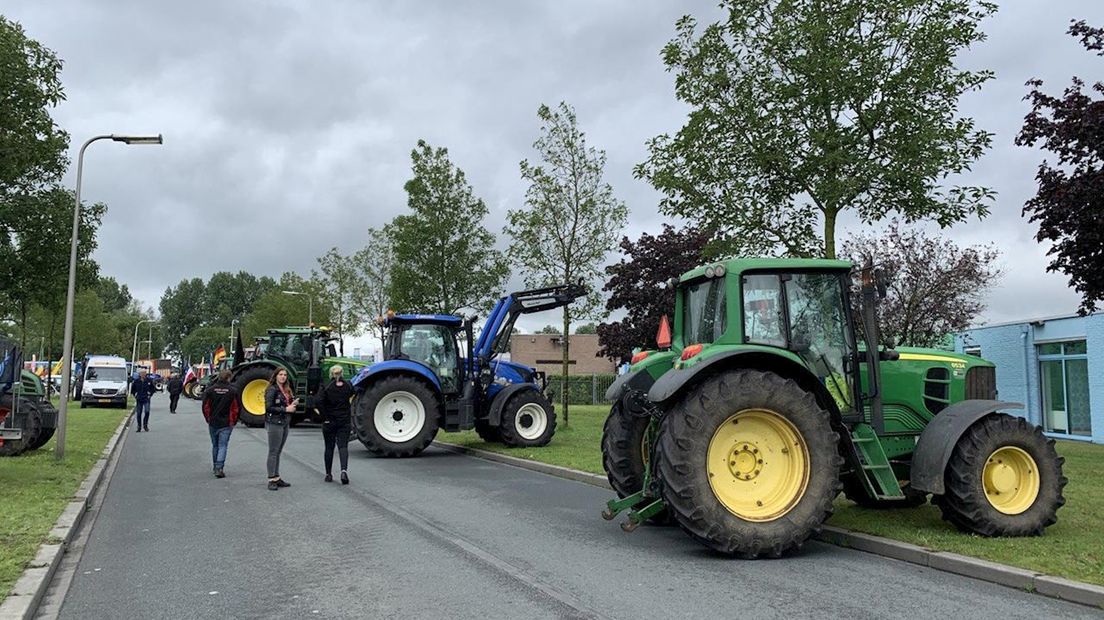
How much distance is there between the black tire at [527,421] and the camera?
17.4m

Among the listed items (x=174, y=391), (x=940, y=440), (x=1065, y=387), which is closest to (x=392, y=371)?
(x=940, y=440)

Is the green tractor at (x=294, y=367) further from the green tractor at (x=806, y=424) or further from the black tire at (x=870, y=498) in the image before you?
the black tire at (x=870, y=498)

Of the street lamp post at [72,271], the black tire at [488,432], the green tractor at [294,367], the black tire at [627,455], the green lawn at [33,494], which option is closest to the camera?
the green lawn at [33,494]

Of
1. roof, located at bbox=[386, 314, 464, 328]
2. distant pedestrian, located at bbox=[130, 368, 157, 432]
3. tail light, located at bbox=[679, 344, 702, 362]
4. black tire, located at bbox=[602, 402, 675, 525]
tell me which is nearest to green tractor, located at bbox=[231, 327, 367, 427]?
distant pedestrian, located at bbox=[130, 368, 157, 432]

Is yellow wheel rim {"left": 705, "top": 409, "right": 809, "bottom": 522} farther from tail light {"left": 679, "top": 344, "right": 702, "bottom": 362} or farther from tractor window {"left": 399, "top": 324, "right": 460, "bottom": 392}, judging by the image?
tractor window {"left": 399, "top": 324, "right": 460, "bottom": 392}

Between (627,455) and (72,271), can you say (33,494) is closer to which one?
(72,271)

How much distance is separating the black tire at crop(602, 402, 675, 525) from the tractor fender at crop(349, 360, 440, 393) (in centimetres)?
783

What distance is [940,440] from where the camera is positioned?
7.61 m

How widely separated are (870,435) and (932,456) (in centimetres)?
55

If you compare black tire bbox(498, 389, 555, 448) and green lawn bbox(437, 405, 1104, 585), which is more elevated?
black tire bbox(498, 389, 555, 448)

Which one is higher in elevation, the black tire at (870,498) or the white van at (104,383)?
the white van at (104,383)

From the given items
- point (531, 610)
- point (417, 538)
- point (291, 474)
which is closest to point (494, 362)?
point (291, 474)

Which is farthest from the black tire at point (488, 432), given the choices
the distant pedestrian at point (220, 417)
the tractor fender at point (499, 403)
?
the distant pedestrian at point (220, 417)

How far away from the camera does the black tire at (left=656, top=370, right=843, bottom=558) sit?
23.0 ft
